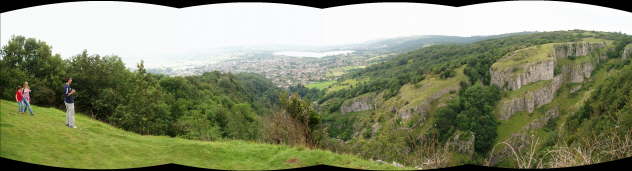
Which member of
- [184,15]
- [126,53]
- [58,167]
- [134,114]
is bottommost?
[134,114]

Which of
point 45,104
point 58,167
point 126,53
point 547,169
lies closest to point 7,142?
point 58,167

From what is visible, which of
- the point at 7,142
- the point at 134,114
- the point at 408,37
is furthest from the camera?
the point at 134,114

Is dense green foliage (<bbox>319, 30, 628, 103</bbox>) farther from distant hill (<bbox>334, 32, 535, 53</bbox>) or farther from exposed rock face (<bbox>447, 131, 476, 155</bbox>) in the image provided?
exposed rock face (<bbox>447, 131, 476, 155</bbox>)

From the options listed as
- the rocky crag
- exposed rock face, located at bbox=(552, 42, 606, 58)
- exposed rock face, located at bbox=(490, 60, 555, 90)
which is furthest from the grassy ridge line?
exposed rock face, located at bbox=(490, 60, 555, 90)

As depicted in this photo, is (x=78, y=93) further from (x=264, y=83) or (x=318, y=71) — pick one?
(x=318, y=71)

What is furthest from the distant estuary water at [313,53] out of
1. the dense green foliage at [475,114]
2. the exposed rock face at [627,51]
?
the exposed rock face at [627,51]

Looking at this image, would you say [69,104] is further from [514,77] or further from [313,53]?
[514,77]

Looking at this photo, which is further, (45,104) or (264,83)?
(45,104)
